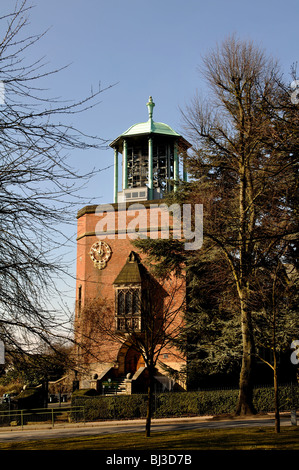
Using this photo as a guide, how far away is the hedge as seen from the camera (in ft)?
79.9

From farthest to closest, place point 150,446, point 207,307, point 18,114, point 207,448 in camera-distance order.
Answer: point 207,307, point 150,446, point 207,448, point 18,114

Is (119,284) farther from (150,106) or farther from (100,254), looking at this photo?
(150,106)

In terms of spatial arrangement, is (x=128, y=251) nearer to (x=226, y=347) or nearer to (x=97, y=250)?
(x=97, y=250)

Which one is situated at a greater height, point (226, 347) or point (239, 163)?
point (239, 163)

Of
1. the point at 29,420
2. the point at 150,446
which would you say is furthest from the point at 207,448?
the point at 29,420

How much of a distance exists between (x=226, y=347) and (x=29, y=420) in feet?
34.3

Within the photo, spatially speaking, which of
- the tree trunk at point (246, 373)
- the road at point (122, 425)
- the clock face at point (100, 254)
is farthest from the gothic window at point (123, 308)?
the tree trunk at point (246, 373)

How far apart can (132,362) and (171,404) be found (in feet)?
31.8

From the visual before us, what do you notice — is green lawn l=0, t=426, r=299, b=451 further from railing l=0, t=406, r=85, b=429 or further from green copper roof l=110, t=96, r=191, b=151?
green copper roof l=110, t=96, r=191, b=151

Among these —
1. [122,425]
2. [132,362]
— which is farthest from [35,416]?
[132,362]

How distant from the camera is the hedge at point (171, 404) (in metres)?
24.4

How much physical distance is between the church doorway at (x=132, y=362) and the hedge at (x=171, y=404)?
876cm

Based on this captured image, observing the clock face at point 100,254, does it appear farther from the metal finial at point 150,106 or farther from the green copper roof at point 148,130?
the metal finial at point 150,106

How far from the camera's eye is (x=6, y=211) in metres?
6.97
